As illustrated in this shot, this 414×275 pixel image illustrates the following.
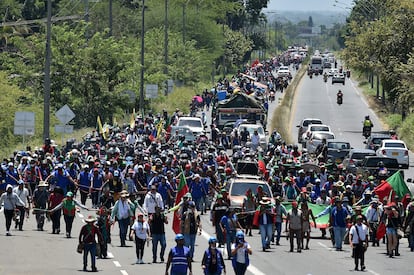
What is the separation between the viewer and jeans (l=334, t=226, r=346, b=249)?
3052cm

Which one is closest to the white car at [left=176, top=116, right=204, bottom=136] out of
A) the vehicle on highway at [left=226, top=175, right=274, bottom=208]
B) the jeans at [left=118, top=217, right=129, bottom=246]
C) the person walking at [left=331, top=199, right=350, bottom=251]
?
the vehicle on highway at [left=226, top=175, right=274, bottom=208]

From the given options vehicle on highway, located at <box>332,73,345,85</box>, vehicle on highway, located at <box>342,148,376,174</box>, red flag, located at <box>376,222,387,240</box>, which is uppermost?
red flag, located at <box>376,222,387,240</box>

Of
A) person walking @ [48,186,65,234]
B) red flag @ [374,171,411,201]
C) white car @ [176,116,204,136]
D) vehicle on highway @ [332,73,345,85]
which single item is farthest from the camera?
vehicle on highway @ [332,73,345,85]

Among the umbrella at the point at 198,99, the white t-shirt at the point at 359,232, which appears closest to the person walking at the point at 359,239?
the white t-shirt at the point at 359,232

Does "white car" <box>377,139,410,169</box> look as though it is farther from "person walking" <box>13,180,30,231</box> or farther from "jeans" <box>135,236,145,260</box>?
"jeans" <box>135,236,145,260</box>

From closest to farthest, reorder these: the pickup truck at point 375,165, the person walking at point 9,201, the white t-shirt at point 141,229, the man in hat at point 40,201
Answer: the white t-shirt at point 141,229 → the person walking at point 9,201 → the man in hat at point 40,201 → the pickup truck at point 375,165

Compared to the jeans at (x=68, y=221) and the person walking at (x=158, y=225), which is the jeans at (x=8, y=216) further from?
the person walking at (x=158, y=225)

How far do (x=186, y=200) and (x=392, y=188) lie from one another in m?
10.0

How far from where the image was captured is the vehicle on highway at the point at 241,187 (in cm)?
3459

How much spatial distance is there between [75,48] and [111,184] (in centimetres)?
3327

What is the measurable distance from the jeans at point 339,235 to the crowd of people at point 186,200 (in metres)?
0.03

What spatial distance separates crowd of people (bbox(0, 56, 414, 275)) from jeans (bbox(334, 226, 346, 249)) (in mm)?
30

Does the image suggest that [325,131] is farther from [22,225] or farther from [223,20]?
[223,20]

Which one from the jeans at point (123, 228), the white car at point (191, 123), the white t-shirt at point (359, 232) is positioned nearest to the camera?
the white t-shirt at point (359, 232)
